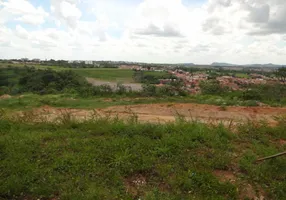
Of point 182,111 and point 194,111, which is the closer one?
point 194,111

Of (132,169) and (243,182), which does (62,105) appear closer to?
(132,169)

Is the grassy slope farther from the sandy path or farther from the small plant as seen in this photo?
the small plant

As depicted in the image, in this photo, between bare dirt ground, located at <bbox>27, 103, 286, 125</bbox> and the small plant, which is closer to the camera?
bare dirt ground, located at <bbox>27, 103, 286, 125</bbox>

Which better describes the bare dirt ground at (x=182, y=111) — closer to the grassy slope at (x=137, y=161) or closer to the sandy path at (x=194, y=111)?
the sandy path at (x=194, y=111)

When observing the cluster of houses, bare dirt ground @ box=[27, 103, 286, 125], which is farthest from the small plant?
the cluster of houses

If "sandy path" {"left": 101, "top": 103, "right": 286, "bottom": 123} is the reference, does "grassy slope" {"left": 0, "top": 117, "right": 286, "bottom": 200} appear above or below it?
above

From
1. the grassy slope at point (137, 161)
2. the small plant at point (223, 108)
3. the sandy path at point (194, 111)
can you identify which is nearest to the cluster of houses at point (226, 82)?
the small plant at point (223, 108)

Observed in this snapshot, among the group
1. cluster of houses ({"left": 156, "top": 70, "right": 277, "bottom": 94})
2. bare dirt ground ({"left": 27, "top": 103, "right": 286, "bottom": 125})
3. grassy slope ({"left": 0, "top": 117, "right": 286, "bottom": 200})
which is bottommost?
cluster of houses ({"left": 156, "top": 70, "right": 277, "bottom": 94})

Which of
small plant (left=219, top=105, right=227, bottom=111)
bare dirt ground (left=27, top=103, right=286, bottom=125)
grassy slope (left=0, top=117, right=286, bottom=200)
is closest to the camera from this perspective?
grassy slope (left=0, top=117, right=286, bottom=200)

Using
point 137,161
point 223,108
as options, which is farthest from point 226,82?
point 137,161

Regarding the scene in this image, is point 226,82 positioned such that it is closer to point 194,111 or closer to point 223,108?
point 223,108
